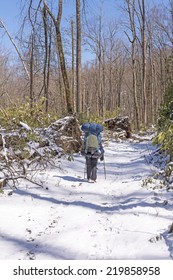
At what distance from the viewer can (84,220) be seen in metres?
5.30

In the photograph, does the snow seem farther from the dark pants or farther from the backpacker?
the backpacker

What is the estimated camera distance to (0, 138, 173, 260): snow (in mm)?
4117

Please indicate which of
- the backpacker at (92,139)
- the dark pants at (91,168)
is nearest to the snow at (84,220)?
the dark pants at (91,168)

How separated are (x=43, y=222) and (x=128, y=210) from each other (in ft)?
5.54

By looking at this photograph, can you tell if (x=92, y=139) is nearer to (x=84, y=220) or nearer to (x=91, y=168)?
(x=91, y=168)

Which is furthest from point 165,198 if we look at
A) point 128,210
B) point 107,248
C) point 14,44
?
point 14,44

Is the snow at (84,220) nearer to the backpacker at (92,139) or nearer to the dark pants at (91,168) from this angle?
the dark pants at (91,168)

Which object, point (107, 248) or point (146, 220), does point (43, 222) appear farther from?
point (146, 220)

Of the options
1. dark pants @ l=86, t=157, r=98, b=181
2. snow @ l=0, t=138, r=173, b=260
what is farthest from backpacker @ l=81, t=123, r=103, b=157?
snow @ l=0, t=138, r=173, b=260

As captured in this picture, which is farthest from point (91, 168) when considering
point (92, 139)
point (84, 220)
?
point (84, 220)

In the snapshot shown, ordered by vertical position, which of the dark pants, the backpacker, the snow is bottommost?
the snow

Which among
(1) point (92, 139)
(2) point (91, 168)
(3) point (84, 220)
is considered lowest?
(3) point (84, 220)

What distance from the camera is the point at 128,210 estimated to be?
5844 mm

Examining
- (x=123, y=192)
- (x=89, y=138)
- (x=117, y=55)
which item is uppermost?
(x=117, y=55)
